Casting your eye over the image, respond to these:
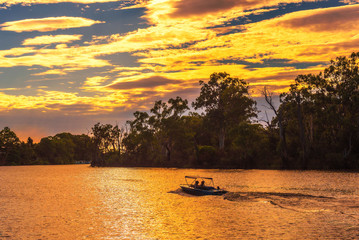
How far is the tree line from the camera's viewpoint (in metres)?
88.1

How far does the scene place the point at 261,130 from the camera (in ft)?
355

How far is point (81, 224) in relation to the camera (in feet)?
94.5

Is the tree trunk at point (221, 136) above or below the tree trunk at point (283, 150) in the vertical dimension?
above

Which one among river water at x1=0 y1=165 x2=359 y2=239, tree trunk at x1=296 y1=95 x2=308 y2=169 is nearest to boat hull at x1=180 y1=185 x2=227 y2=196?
river water at x1=0 y1=165 x2=359 y2=239

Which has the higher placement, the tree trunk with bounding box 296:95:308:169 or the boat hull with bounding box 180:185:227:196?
the tree trunk with bounding box 296:95:308:169

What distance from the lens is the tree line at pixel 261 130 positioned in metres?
88.1

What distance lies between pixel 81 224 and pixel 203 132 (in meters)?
102

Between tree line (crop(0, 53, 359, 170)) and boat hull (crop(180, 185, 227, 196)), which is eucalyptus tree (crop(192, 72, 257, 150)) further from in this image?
boat hull (crop(180, 185, 227, 196))

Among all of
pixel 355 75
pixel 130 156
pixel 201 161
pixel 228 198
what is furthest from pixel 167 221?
pixel 130 156

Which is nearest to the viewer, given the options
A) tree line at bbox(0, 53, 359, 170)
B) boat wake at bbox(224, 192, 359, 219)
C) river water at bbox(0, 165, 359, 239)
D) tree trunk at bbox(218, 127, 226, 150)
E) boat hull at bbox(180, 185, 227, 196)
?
river water at bbox(0, 165, 359, 239)

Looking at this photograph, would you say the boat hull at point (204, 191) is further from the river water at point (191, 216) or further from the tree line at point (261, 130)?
the tree line at point (261, 130)

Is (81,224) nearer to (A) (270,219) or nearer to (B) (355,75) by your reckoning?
(A) (270,219)

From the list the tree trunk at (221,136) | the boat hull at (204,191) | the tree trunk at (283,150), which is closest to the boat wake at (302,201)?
the boat hull at (204,191)

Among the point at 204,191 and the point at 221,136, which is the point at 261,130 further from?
the point at 204,191
